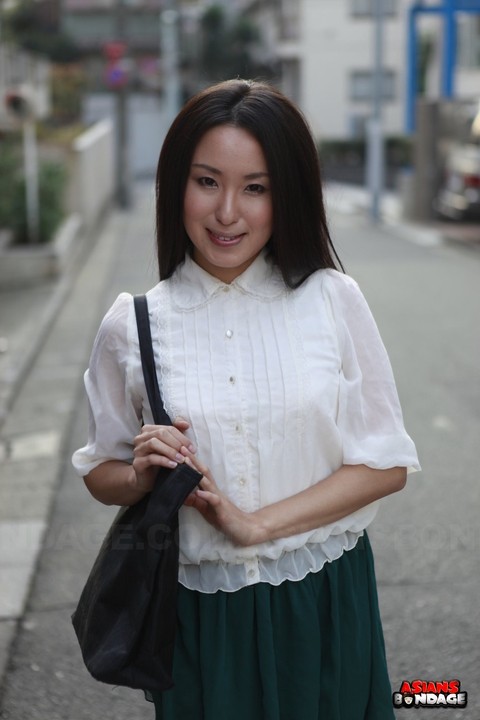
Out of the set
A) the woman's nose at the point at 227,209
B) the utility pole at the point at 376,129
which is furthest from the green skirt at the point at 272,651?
the utility pole at the point at 376,129

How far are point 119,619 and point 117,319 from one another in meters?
0.55

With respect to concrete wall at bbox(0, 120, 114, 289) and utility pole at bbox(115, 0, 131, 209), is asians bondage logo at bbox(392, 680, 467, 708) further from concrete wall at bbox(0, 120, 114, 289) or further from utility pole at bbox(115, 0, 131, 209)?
utility pole at bbox(115, 0, 131, 209)

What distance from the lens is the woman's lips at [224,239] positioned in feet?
6.60

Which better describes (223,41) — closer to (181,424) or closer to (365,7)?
(365,7)

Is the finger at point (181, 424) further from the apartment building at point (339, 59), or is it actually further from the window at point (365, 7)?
the window at point (365, 7)

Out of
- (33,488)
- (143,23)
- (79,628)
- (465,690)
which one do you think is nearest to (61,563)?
(33,488)

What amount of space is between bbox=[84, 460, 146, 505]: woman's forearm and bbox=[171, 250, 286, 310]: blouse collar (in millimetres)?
326

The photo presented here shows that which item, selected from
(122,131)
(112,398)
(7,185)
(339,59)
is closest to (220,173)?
(112,398)

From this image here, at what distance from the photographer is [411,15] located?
20.8m

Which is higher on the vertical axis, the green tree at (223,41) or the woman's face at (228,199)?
the woman's face at (228,199)

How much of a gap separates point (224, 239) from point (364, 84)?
129 feet

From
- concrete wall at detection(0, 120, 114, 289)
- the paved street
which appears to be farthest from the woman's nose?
concrete wall at detection(0, 120, 114, 289)

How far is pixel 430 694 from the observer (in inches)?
130

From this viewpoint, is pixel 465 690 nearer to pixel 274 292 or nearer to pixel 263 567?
pixel 263 567
